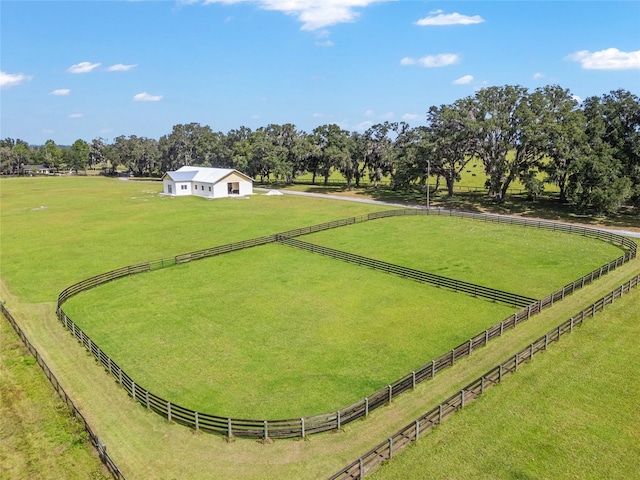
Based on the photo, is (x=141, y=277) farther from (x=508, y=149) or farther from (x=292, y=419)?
(x=508, y=149)

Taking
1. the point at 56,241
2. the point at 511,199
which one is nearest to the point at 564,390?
the point at 56,241

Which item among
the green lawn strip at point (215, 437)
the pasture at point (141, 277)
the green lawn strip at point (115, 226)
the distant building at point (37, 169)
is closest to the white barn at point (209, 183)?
the green lawn strip at point (115, 226)

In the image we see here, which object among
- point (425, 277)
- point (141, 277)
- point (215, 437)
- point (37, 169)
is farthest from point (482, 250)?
point (37, 169)

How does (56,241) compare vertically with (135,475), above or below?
above

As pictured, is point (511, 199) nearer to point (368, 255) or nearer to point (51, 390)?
point (368, 255)

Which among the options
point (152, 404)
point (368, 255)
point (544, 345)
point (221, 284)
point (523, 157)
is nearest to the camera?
point (152, 404)

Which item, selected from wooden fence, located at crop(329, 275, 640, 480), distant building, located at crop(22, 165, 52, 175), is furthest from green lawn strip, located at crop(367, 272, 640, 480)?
distant building, located at crop(22, 165, 52, 175)

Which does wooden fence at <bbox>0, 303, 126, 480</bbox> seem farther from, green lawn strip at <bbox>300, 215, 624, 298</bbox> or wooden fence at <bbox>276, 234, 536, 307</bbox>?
green lawn strip at <bbox>300, 215, 624, 298</bbox>
